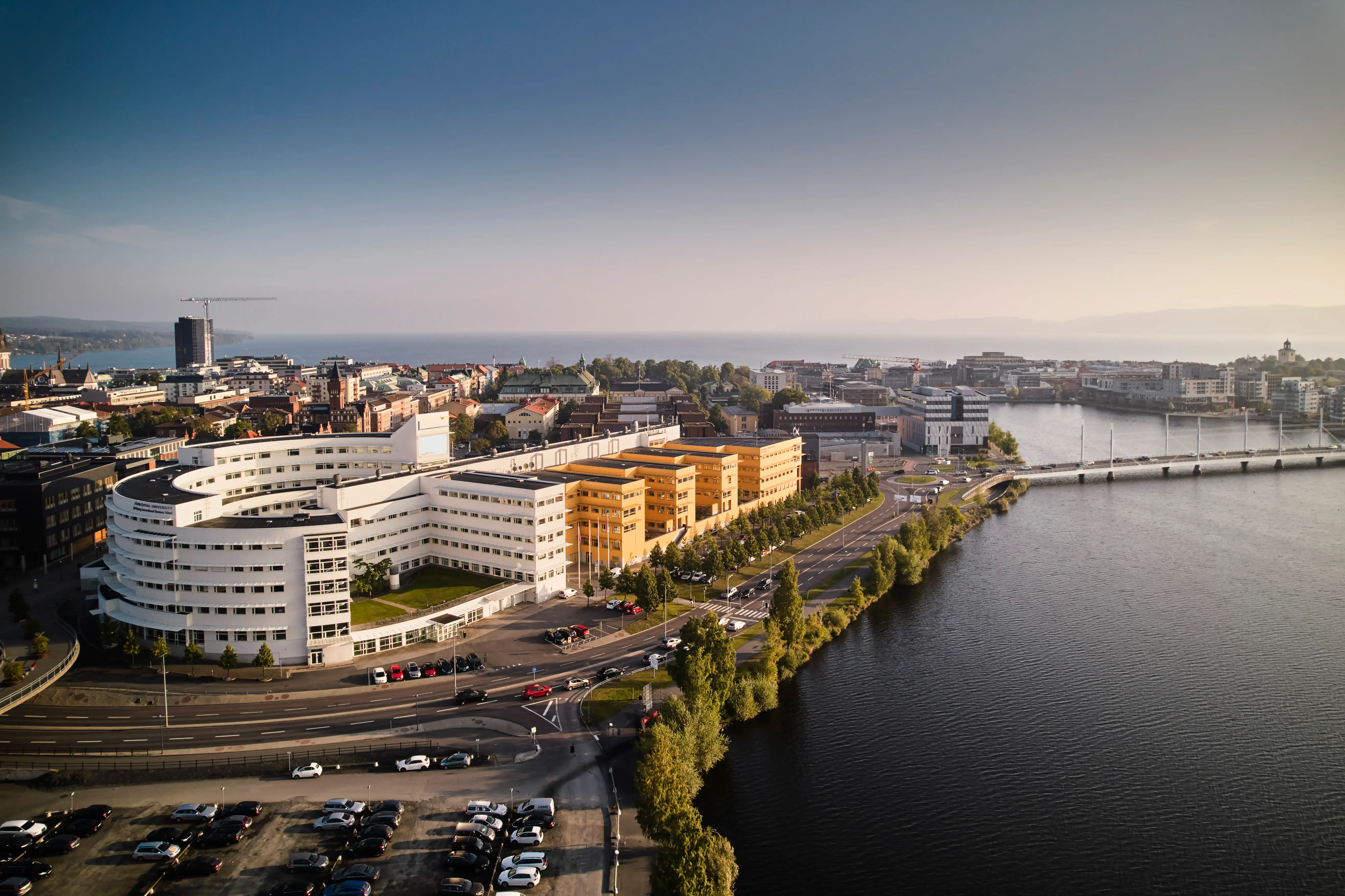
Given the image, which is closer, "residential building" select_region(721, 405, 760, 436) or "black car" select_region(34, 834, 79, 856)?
"black car" select_region(34, 834, 79, 856)

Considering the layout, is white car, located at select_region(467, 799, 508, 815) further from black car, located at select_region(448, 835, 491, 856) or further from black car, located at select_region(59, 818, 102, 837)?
black car, located at select_region(59, 818, 102, 837)

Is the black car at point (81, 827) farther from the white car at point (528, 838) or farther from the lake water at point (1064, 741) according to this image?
the lake water at point (1064, 741)

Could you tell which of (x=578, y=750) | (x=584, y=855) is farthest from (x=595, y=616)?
(x=584, y=855)

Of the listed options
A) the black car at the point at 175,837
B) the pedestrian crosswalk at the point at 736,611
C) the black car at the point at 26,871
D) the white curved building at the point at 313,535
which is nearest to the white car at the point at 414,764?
the black car at the point at 175,837

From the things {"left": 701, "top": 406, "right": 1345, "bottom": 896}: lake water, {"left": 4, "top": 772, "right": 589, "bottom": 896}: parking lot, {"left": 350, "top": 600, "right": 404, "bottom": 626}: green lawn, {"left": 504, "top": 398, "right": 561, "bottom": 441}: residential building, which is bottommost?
{"left": 701, "top": 406, "right": 1345, "bottom": 896}: lake water

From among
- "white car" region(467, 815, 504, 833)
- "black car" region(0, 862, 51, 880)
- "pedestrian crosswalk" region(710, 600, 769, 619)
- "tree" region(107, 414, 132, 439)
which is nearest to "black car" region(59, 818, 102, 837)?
"black car" region(0, 862, 51, 880)

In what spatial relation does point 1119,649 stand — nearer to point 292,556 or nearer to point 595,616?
point 595,616

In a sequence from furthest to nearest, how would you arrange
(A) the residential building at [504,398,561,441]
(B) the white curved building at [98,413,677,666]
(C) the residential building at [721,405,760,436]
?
(C) the residential building at [721,405,760,436] → (A) the residential building at [504,398,561,441] → (B) the white curved building at [98,413,677,666]
